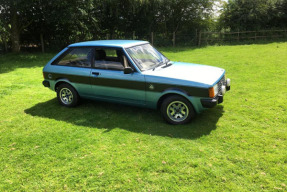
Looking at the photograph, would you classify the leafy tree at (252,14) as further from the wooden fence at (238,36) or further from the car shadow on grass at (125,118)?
the car shadow on grass at (125,118)

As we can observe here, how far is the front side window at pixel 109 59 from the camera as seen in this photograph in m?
5.18

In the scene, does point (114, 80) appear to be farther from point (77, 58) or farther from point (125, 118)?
point (77, 58)

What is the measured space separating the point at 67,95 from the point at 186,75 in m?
3.28

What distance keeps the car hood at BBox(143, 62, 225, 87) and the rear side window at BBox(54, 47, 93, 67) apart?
1.63 metres

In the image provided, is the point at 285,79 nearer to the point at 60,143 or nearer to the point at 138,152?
the point at 138,152

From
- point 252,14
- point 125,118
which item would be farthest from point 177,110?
point 252,14

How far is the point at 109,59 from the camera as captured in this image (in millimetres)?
5453

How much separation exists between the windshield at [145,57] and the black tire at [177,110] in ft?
3.15

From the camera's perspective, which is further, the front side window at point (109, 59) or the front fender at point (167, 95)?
the front side window at point (109, 59)

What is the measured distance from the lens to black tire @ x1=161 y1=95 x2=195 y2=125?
4.57m

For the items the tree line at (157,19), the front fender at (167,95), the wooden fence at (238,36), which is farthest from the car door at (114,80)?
the wooden fence at (238,36)

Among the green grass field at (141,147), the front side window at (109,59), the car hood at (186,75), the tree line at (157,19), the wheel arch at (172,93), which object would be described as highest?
the tree line at (157,19)

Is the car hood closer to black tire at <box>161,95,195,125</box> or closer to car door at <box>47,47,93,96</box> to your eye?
black tire at <box>161,95,195,125</box>

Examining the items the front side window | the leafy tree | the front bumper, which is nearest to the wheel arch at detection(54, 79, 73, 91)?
the front side window
